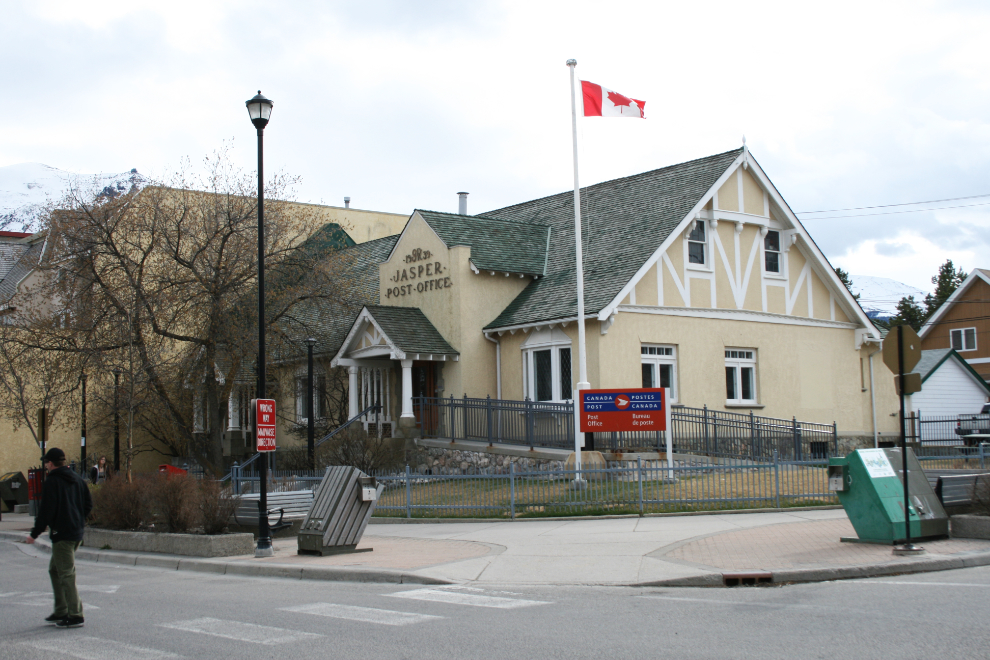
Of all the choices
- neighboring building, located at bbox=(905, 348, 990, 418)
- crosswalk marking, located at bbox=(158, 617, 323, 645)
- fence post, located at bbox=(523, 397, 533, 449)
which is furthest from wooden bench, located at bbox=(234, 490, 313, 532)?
neighboring building, located at bbox=(905, 348, 990, 418)

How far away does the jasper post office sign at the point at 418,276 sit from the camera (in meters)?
27.3

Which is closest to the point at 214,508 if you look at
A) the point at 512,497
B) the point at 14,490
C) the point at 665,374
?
the point at 512,497

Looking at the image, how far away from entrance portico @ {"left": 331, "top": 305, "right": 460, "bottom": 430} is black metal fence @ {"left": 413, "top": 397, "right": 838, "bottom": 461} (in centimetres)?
119

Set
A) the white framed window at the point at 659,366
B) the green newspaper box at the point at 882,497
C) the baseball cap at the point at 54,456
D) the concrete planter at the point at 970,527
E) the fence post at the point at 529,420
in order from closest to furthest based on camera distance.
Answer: the baseball cap at the point at 54,456 < the green newspaper box at the point at 882,497 < the concrete planter at the point at 970,527 < the fence post at the point at 529,420 < the white framed window at the point at 659,366

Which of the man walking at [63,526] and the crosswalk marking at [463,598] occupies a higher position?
the man walking at [63,526]

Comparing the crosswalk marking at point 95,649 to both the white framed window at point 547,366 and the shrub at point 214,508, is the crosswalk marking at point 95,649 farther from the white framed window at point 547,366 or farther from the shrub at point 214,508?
the white framed window at point 547,366

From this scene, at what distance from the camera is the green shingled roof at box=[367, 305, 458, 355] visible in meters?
26.0

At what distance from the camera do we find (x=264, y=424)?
49.4 feet

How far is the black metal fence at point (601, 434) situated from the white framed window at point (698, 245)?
4.47 m

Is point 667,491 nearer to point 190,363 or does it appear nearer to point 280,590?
point 280,590

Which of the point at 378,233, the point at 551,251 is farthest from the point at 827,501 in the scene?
the point at 378,233

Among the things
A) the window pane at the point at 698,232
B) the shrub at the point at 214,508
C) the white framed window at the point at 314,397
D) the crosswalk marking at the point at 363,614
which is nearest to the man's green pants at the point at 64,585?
the crosswalk marking at the point at 363,614

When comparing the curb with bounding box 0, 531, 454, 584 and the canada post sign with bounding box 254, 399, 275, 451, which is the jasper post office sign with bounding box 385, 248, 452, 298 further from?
the curb with bounding box 0, 531, 454, 584

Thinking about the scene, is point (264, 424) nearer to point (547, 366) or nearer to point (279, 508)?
point (279, 508)
